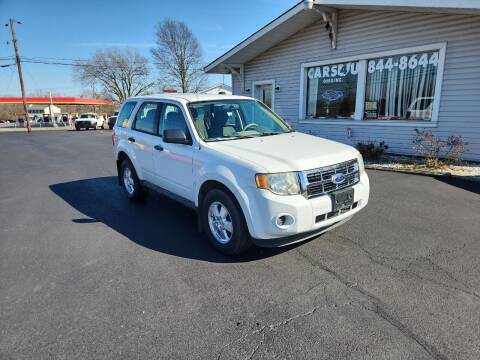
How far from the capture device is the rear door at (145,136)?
484 centimetres

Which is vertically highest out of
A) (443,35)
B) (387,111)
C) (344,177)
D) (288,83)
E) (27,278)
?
(443,35)

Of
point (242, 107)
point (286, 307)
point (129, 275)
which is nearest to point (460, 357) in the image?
point (286, 307)

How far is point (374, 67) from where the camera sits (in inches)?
367

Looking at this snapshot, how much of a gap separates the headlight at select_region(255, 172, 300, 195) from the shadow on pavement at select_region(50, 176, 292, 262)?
0.91 meters

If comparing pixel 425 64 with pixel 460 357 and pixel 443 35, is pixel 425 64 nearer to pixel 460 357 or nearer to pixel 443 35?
pixel 443 35

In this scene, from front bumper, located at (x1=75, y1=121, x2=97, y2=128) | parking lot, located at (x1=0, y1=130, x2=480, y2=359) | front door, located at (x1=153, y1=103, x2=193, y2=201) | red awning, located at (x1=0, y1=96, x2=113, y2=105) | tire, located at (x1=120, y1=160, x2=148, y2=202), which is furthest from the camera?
red awning, located at (x1=0, y1=96, x2=113, y2=105)

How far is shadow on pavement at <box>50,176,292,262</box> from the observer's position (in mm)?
3770

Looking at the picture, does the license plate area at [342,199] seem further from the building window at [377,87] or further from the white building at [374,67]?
the building window at [377,87]

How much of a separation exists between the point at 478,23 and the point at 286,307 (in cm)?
804

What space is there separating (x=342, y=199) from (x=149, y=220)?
9.27 feet

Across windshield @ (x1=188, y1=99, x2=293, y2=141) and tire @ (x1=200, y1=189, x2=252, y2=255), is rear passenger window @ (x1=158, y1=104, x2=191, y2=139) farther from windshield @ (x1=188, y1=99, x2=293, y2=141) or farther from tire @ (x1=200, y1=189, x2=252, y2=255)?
tire @ (x1=200, y1=189, x2=252, y2=255)

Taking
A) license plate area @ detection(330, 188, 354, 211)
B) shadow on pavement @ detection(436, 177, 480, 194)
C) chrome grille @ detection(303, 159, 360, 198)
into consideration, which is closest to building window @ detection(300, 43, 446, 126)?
shadow on pavement @ detection(436, 177, 480, 194)

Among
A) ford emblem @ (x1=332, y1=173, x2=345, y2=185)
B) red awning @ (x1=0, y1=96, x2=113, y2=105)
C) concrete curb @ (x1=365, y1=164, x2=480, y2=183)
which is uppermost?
red awning @ (x1=0, y1=96, x2=113, y2=105)

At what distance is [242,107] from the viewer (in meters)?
4.75
